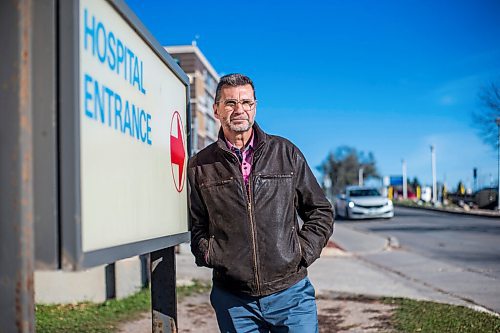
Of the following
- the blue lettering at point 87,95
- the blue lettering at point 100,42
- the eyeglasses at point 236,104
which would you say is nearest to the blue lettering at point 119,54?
the blue lettering at point 100,42

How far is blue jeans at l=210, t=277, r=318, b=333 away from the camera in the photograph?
2.80 m

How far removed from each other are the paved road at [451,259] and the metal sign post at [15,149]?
269 inches

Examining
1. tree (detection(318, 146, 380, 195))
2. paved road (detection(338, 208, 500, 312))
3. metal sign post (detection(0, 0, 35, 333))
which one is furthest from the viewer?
tree (detection(318, 146, 380, 195))

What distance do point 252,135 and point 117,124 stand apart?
100 cm

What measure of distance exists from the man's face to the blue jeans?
75 cm

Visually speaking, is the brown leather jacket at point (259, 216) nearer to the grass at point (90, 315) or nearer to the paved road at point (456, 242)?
the grass at point (90, 315)

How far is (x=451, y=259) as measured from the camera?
12.5 m

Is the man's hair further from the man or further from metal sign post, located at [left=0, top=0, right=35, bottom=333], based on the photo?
metal sign post, located at [left=0, top=0, right=35, bottom=333]

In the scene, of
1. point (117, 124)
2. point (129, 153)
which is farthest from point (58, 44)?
point (129, 153)

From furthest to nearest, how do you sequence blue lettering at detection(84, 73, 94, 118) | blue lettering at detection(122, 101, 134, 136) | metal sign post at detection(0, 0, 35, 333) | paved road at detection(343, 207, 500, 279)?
1. paved road at detection(343, 207, 500, 279)
2. blue lettering at detection(122, 101, 134, 136)
3. blue lettering at detection(84, 73, 94, 118)
4. metal sign post at detection(0, 0, 35, 333)

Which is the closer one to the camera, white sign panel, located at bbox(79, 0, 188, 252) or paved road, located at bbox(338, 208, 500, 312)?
white sign panel, located at bbox(79, 0, 188, 252)

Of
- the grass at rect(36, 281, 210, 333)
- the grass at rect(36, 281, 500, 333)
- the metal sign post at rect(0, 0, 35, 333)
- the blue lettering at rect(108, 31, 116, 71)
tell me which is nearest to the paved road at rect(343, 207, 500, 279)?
the grass at rect(36, 281, 500, 333)

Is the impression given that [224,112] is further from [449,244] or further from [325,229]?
[449,244]

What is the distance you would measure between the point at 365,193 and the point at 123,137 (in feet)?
88.9
